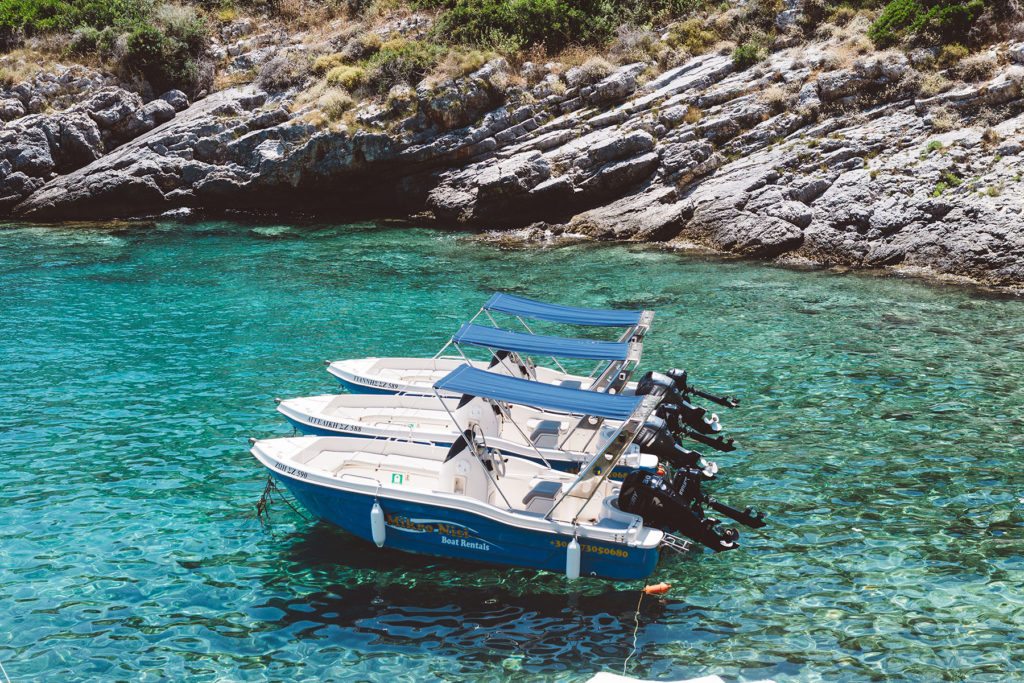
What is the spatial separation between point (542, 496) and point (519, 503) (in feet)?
1.36

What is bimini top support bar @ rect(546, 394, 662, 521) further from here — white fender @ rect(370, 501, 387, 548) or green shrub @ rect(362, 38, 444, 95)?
green shrub @ rect(362, 38, 444, 95)

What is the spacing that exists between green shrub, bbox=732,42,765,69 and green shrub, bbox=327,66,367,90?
61.0 feet

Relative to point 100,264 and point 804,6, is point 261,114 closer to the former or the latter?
point 100,264

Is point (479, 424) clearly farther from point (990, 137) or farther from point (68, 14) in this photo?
point (68, 14)

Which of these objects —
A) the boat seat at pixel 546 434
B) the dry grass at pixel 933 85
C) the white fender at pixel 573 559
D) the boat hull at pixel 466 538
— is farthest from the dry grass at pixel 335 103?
the white fender at pixel 573 559

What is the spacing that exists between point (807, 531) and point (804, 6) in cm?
3358

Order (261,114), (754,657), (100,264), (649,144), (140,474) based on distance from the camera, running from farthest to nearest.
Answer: (261,114) < (649,144) < (100,264) < (140,474) < (754,657)

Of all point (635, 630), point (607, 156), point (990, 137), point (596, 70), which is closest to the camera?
point (635, 630)

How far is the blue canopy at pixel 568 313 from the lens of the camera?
17156 mm

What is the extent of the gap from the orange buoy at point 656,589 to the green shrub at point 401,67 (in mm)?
35040

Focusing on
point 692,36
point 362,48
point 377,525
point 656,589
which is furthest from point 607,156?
point 656,589

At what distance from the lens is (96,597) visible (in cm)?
1205

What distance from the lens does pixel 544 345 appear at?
15.8 m

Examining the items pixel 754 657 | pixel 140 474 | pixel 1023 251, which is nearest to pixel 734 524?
pixel 754 657
